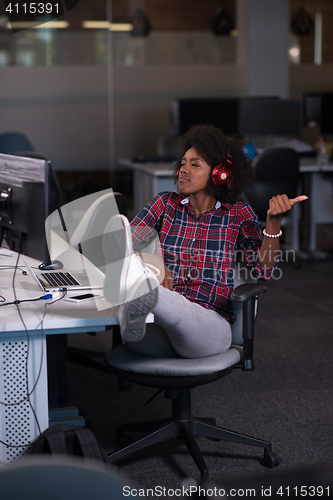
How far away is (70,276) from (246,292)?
0.63m

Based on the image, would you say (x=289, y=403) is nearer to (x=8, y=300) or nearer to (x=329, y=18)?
(x=8, y=300)

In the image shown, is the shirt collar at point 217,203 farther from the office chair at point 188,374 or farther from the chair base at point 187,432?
the chair base at point 187,432

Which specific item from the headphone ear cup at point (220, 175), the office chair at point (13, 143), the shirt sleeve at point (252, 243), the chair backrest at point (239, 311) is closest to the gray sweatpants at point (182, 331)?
the chair backrest at point (239, 311)

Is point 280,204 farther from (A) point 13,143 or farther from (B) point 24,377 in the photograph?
(A) point 13,143

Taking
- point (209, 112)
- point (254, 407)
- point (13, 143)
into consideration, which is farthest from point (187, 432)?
point (209, 112)

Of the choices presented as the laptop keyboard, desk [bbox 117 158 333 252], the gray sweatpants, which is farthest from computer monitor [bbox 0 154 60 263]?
desk [bbox 117 158 333 252]

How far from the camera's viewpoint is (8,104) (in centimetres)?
638

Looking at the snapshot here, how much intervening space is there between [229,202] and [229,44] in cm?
548

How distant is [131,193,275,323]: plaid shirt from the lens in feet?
6.45

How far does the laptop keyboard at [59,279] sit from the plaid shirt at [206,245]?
0.29 metres

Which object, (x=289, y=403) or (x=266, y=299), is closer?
Result: (x=289, y=403)

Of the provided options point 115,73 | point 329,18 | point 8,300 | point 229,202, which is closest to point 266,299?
point 229,202

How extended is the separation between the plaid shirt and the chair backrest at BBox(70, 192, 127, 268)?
279 millimetres

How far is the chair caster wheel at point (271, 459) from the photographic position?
1.93m
